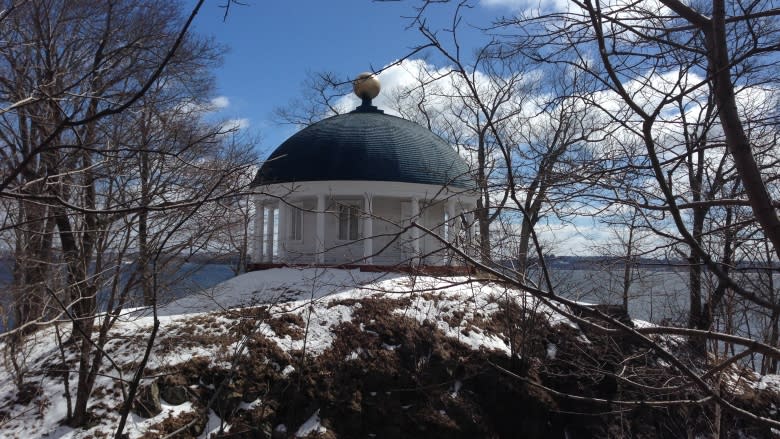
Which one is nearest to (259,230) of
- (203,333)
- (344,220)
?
(344,220)

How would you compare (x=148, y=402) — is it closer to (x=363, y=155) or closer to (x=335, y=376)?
(x=335, y=376)

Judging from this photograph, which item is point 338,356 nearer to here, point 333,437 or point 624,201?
point 333,437

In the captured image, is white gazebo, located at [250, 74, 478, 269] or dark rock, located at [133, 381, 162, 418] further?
white gazebo, located at [250, 74, 478, 269]

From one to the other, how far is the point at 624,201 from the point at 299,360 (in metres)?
9.34

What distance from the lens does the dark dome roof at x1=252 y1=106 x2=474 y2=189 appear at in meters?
17.7

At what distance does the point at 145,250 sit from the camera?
333 inches

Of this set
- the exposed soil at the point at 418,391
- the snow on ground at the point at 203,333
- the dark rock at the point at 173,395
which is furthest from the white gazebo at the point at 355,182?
the dark rock at the point at 173,395

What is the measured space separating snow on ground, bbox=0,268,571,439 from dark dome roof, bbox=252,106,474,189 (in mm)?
3114

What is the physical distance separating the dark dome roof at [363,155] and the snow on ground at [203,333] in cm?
311

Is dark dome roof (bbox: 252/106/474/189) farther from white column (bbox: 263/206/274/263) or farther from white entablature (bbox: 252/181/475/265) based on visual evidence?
white column (bbox: 263/206/274/263)

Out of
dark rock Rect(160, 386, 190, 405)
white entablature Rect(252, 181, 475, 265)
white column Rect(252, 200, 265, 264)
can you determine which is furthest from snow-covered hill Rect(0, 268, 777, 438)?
white column Rect(252, 200, 265, 264)

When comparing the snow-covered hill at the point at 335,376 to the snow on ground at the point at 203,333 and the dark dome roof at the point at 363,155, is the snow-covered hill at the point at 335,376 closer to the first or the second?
the snow on ground at the point at 203,333

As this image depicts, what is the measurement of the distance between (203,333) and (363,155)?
805cm

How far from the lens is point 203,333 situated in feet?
39.0
